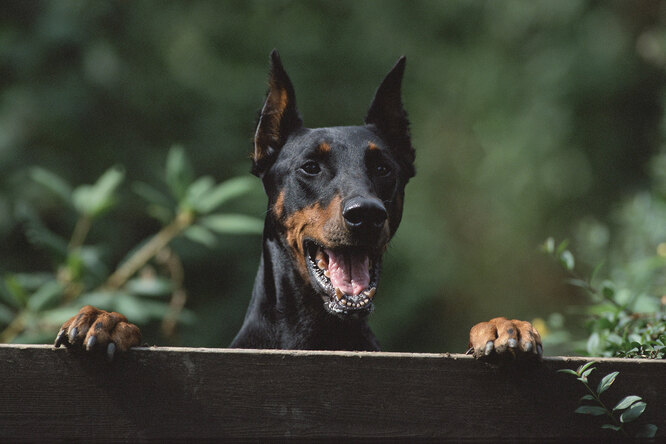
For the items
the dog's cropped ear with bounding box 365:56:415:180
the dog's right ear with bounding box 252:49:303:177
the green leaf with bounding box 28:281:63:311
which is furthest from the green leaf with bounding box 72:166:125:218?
the dog's cropped ear with bounding box 365:56:415:180

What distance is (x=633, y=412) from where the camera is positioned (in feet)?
6.50

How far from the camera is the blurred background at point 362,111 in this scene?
8.05 metres

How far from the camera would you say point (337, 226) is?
268 cm

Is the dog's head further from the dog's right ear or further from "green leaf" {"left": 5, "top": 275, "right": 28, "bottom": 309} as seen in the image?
"green leaf" {"left": 5, "top": 275, "right": 28, "bottom": 309}

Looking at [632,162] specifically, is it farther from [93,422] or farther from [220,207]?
[93,422]

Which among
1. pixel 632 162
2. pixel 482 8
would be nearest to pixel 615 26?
pixel 632 162

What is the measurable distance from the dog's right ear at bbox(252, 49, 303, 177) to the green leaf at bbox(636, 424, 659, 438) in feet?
5.76

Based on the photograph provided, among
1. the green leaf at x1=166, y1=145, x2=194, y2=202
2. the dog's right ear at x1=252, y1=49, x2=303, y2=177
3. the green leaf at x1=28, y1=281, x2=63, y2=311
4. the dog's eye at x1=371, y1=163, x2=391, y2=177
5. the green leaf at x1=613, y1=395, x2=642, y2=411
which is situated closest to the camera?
the green leaf at x1=613, y1=395, x2=642, y2=411

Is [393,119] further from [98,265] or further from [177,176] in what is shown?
[98,265]

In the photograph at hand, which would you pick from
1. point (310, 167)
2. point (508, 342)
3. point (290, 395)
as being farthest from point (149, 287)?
point (508, 342)

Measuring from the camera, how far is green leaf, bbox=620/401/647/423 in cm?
198

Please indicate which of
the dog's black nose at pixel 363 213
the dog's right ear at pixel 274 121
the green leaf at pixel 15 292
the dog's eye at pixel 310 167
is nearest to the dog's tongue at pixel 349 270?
the dog's black nose at pixel 363 213

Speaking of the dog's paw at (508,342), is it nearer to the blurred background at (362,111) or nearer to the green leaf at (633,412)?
the green leaf at (633,412)

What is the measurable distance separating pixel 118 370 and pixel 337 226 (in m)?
0.96
